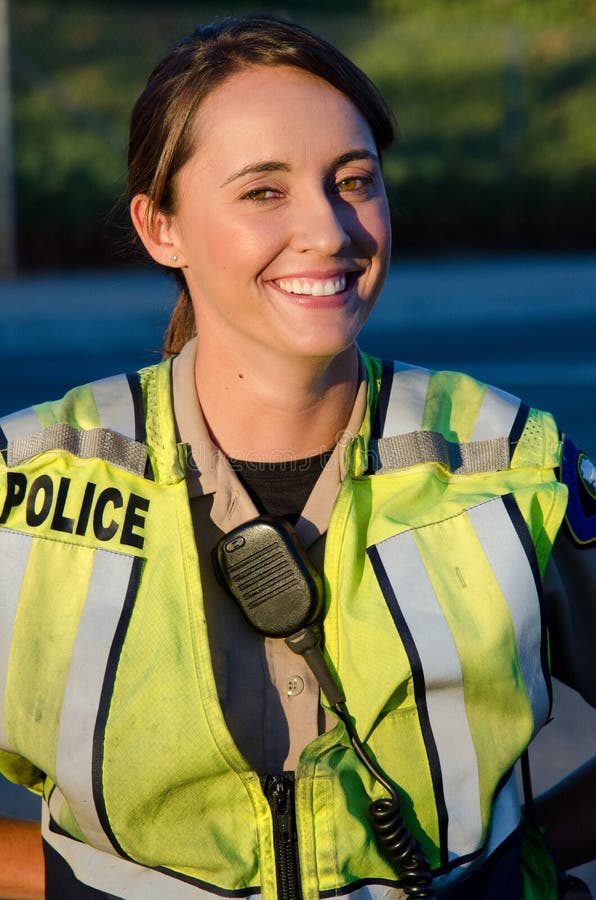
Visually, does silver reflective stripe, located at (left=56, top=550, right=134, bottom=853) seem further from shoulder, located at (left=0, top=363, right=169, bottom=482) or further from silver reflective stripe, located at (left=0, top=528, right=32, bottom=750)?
shoulder, located at (left=0, top=363, right=169, bottom=482)

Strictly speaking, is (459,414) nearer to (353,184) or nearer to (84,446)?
(353,184)

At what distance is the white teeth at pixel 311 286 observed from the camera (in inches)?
94.7

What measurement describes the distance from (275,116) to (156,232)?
390 mm

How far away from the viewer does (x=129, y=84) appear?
55.4 ft

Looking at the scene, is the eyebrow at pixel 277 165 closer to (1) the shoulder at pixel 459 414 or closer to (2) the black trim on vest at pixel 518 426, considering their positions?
(1) the shoulder at pixel 459 414

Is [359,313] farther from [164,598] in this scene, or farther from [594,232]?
[594,232]

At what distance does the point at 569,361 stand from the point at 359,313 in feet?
21.8

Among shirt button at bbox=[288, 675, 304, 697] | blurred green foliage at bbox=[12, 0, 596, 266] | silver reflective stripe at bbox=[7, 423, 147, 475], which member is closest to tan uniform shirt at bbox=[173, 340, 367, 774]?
shirt button at bbox=[288, 675, 304, 697]

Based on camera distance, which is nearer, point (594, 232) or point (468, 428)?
point (468, 428)

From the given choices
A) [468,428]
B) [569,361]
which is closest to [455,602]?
[468,428]

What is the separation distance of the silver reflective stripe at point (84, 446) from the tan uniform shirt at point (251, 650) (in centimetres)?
11

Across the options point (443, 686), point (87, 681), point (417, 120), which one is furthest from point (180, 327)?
point (417, 120)

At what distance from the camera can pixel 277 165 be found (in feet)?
7.86

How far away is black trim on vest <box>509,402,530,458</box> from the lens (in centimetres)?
242
